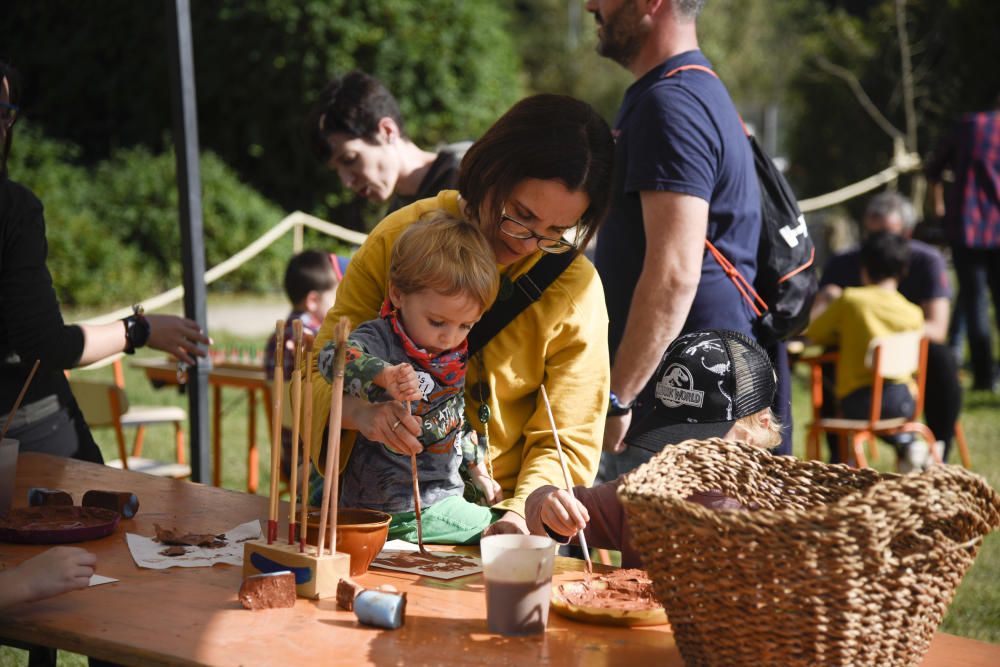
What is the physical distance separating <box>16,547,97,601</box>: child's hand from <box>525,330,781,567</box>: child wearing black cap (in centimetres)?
87

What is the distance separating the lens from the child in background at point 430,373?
193 centimetres

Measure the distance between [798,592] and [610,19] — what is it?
190cm

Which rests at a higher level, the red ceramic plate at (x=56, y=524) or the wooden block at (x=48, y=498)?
the wooden block at (x=48, y=498)

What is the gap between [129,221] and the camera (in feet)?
41.1

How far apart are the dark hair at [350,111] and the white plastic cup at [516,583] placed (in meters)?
2.24

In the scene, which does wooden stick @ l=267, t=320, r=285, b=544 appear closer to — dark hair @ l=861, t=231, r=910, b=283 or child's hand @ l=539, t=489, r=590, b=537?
child's hand @ l=539, t=489, r=590, b=537

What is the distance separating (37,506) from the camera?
2.21 m

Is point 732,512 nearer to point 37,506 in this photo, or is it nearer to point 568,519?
point 568,519

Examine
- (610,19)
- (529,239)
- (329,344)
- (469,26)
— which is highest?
(469,26)

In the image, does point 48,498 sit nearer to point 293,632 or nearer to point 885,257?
point 293,632

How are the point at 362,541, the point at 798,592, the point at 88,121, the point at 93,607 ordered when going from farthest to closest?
the point at 88,121 < the point at 362,541 < the point at 93,607 < the point at 798,592

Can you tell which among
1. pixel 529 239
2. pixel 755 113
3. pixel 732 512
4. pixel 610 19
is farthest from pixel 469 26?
pixel 755 113

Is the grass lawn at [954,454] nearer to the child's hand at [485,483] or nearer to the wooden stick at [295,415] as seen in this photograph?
the child's hand at [485,483]

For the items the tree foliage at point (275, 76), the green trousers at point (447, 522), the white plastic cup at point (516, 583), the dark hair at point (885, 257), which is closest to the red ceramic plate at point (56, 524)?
the green trousers at point (447, 522)
